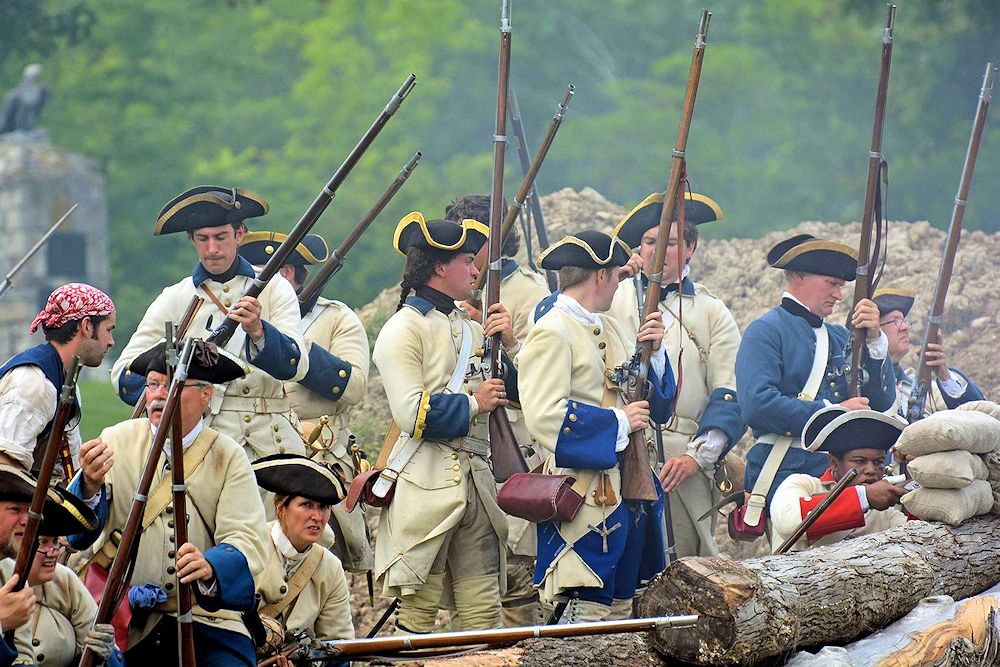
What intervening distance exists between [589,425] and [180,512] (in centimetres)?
200

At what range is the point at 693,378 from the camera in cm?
698

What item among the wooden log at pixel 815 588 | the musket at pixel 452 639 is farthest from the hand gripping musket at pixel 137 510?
the wooden log at pixel 815 588

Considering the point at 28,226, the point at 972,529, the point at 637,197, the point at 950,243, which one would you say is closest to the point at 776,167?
the point at 637,197

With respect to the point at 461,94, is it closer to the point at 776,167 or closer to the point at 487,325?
the point at 776,167

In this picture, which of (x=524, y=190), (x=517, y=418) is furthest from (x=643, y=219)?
(x=517, y=418)

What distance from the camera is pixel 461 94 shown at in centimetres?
2708

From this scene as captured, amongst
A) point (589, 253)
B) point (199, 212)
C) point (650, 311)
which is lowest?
point (650, 311)

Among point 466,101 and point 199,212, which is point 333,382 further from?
point 466,101

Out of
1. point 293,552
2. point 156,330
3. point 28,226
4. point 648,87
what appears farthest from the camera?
point 648,87

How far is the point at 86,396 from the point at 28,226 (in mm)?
4263

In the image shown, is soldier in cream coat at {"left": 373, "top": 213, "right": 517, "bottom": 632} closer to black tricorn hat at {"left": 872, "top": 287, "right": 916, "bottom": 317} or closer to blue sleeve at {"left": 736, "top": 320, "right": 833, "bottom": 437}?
blue sleeve at {"left": 736, "top": 320, "right": 833, "bottom": 437}

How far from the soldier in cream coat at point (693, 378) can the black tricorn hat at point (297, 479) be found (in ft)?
6.70

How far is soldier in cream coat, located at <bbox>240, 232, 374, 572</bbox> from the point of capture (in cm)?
675

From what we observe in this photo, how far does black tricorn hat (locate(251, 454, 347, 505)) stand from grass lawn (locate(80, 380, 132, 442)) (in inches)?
396
